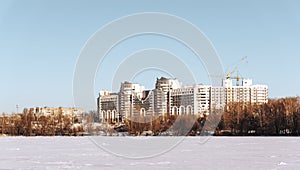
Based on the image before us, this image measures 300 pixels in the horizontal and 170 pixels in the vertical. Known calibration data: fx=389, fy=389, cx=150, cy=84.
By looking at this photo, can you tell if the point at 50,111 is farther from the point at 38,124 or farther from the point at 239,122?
the point at 239,122

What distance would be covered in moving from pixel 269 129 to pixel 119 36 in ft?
96.3

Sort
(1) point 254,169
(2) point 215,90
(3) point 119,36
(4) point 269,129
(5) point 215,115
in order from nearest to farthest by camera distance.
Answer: (1) point 254,169
(3) point 119,36
(4) point 269,129
(5) point 215,115
(2) point 215,90

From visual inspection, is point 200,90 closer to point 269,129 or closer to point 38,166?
point 269,129

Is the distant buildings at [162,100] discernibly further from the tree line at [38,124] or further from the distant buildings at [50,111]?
the distant buildings at [50,111]

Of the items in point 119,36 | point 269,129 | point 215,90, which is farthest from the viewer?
point 215,90

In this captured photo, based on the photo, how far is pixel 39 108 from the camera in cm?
5222

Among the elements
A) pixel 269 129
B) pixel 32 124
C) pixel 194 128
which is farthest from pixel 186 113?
pixel 32 124

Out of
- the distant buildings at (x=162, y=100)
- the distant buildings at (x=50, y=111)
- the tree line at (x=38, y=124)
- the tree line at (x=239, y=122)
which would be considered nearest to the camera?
the distant buildings at (x=162, y=100)

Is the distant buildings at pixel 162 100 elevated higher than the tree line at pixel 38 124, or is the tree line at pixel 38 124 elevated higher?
the distant buildings at pixel 162 100

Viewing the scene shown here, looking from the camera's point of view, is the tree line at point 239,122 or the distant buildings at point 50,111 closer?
the tree line at point 239,122

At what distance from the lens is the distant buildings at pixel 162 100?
2906 cm

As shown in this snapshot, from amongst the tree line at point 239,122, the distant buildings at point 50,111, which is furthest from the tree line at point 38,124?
the tree line at point 239,122

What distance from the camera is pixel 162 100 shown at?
37.5 meters

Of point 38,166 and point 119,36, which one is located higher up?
point 119,36
